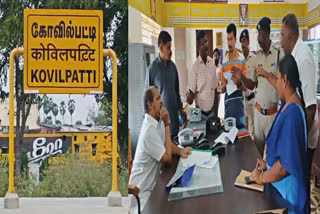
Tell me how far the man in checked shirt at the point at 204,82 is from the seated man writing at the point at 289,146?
10.1 inches

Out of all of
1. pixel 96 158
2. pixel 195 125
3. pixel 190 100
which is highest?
pixel 190 100

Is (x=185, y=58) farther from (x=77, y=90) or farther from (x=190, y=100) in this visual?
(x=77, y=90)

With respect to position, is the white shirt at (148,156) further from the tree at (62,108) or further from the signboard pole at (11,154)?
the signboard pole at (11,154)

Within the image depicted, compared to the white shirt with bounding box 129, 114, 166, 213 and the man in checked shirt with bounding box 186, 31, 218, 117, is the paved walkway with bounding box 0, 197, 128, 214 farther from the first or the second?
the man in checked shirt with bounding box 186, 31, 218, 117

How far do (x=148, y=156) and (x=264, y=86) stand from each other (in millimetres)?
537

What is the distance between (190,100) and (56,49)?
57 centimetres

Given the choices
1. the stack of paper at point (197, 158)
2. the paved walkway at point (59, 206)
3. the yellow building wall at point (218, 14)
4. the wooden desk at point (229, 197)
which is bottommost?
the paved walkway at point (59, 206)

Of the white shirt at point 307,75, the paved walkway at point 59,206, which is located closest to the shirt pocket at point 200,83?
the white shirt at point 307,75

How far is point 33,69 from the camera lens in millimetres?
1490

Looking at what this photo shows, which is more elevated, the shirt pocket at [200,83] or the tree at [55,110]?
the shirt pocket at [200,83]

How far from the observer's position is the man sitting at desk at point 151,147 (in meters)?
1.44

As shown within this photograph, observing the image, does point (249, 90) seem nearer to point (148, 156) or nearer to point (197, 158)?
point (197, 158)

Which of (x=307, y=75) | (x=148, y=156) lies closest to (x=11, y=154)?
(x=148, y=156)

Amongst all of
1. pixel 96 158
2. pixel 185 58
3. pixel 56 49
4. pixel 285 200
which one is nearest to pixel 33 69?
pixel 56 49
